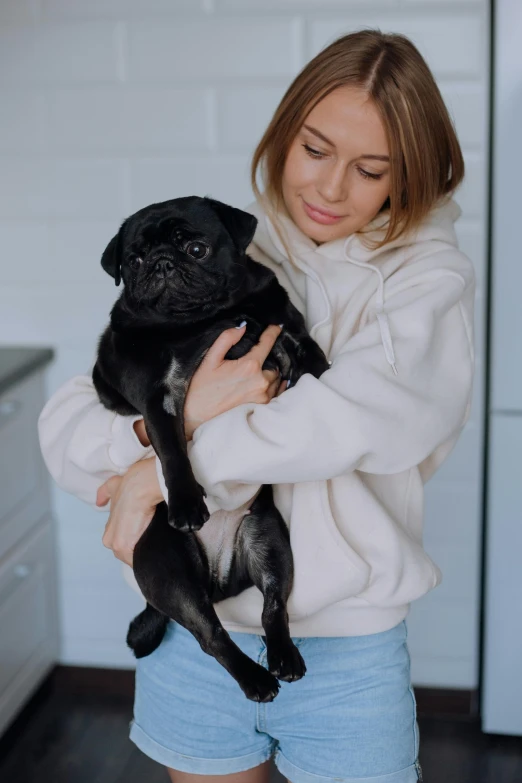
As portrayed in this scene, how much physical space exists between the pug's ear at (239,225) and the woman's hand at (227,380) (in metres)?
0.13

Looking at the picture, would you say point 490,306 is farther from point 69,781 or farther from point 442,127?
point 69,781

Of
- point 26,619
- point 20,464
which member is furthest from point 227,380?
point 26,619

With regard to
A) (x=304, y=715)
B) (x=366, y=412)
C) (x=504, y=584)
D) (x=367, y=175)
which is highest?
(x=367, y=175)

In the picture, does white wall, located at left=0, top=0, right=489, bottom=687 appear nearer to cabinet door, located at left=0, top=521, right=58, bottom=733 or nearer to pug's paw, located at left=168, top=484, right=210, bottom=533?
cabinet door, located at left=0, top=521, right=58, bottom=733

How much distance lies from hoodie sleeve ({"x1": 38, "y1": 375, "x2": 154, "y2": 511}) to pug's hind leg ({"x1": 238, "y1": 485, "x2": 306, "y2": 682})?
7.5 inches

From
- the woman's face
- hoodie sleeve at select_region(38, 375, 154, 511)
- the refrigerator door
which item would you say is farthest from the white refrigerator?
hoodie sleeve at select_region(38, 375, 154, 511)

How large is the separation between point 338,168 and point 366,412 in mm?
368

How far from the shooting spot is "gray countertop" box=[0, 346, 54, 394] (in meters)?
2.14

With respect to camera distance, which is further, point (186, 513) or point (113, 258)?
point (113, 258)

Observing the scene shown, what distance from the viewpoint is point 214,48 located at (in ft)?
7.05

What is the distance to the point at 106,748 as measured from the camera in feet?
7.67

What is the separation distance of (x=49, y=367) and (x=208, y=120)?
2.47ft

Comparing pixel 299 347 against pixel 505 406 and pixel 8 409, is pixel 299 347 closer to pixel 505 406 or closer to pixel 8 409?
pixel 505 406

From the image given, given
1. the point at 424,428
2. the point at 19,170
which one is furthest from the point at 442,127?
the point at 19,170
